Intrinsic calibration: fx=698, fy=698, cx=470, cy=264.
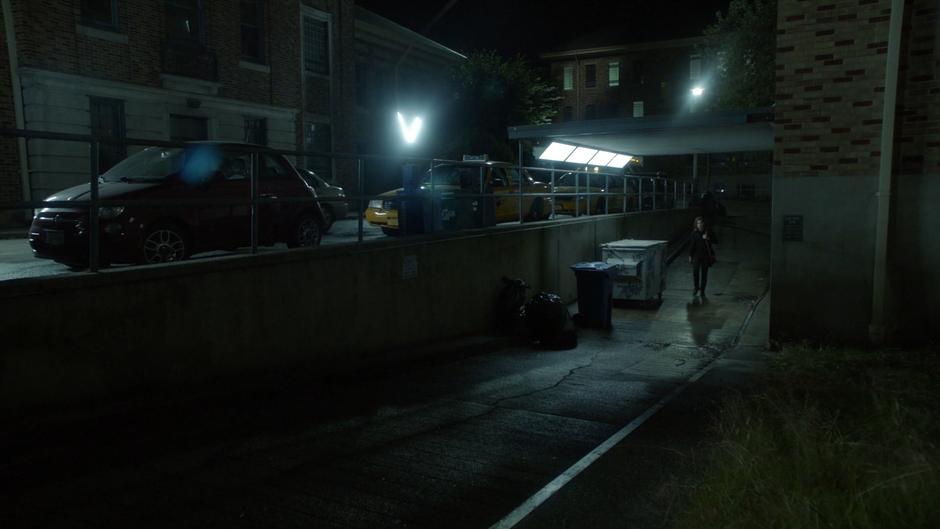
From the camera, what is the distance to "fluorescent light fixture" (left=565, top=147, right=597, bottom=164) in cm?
1785

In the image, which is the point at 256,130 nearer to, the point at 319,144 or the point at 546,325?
the point at 319,144

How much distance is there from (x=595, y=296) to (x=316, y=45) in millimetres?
17193

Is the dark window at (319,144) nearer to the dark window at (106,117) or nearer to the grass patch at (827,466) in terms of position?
the dark window at (106,117)

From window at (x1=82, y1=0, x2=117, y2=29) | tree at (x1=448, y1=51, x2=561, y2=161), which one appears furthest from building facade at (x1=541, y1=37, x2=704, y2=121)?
window at (x1=82, y1=0, x2=117, y2=29)

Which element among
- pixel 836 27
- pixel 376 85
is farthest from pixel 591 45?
pixel 836 27

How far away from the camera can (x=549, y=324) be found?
33.9 ft

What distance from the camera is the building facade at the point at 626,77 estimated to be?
56031mm

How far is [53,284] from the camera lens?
17.5 ft

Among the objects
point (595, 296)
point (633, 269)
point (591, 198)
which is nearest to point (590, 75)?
point (591, 198)

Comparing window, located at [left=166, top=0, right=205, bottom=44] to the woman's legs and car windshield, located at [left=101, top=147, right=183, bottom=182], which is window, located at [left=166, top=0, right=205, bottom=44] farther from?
the woman's legs

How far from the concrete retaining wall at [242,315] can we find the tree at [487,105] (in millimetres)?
22365

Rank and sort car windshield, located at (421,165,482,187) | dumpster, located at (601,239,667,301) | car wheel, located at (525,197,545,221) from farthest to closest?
1. car wheel, located at (525,197,545,221)
2. car windshield, located at (421,165,482,187)
3. dumpster, located at (601,239,667,301)

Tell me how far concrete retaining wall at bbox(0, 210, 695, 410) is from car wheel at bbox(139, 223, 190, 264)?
3.08ft

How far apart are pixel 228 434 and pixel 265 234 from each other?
127 inches
